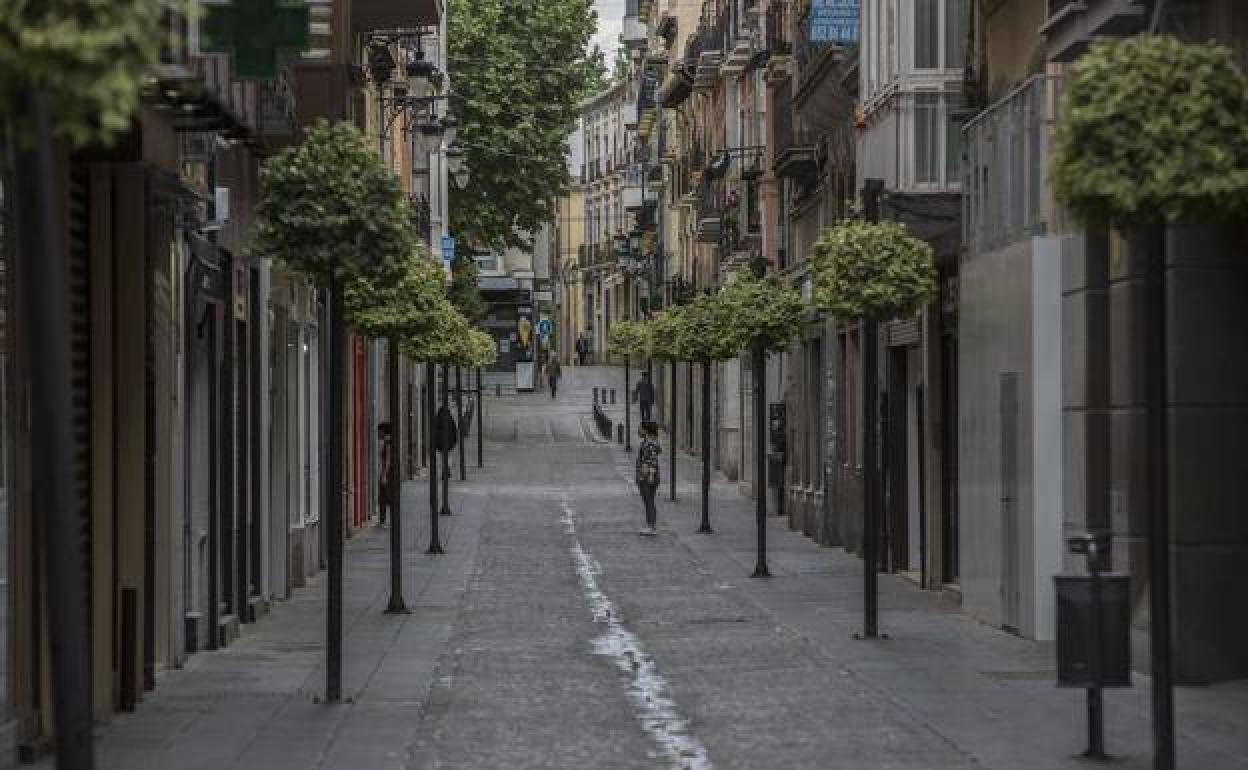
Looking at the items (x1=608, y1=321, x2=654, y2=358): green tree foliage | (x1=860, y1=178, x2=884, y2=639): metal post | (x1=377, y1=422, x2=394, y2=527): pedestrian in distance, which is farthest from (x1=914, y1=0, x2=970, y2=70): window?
(x1=608, y1=321, x2=654, y2=358): green tree foliage

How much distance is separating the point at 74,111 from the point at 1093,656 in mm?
7150

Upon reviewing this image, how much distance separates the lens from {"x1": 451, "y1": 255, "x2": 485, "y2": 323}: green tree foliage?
3130 inches

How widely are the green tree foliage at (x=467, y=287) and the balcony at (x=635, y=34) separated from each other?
3387 centimetres

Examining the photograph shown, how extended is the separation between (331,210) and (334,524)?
2008 mm

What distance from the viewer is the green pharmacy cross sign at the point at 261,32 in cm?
1848

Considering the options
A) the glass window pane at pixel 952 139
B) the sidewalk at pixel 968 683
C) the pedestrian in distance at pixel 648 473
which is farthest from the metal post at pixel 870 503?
the pedestrian in distance at pixel 648 473

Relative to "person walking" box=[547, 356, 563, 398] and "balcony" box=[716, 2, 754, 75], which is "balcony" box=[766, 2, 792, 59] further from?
"person walking" box=[547, 356, 563, 398]

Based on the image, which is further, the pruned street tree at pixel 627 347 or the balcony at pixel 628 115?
the balcony at pixel 628 115

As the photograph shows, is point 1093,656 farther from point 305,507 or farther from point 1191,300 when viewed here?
point 305,507

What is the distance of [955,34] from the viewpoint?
101 feet

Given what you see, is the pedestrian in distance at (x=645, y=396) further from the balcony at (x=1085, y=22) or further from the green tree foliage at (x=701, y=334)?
the balcony at (x=1085, y=22)

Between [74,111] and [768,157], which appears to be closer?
[74,111]

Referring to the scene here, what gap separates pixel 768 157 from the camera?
57531mm

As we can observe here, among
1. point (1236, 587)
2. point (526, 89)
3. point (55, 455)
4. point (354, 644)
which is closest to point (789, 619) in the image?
point (354, 644)
